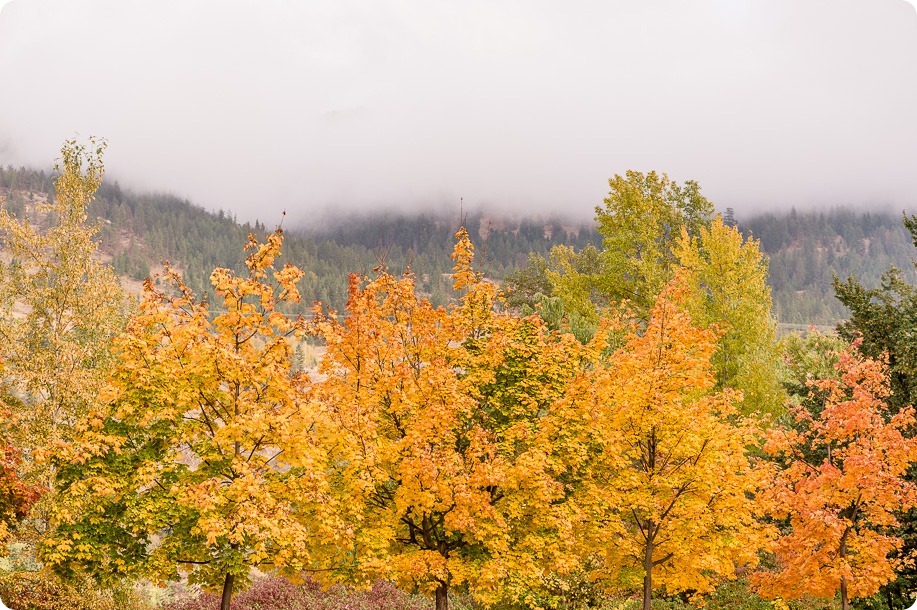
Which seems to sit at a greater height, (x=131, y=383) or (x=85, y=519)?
(x=131, y=383)

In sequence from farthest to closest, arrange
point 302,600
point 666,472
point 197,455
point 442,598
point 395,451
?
point 302,600 → point 442,598 → point 666,472 → point 395,451 → point 197,455

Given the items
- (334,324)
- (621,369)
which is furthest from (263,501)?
(621,369)

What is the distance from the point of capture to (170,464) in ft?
46.0

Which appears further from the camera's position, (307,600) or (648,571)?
(307,600)

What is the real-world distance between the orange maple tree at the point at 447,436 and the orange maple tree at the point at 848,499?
5.64 m

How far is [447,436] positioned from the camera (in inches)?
662

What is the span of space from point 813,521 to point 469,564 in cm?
848

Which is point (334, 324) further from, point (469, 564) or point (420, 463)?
point (469, 564)

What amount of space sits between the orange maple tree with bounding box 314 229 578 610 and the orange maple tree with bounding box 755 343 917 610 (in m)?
5.64

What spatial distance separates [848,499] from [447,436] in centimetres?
961

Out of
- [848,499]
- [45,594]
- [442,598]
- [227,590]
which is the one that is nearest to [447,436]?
[442,598]

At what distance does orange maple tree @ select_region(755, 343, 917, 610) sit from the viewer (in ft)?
47.6

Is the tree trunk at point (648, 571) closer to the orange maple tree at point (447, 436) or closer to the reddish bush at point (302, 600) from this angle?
the orange maple tree at point (447, 436)

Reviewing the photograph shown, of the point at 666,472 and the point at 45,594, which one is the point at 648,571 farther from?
the point at 45,594
